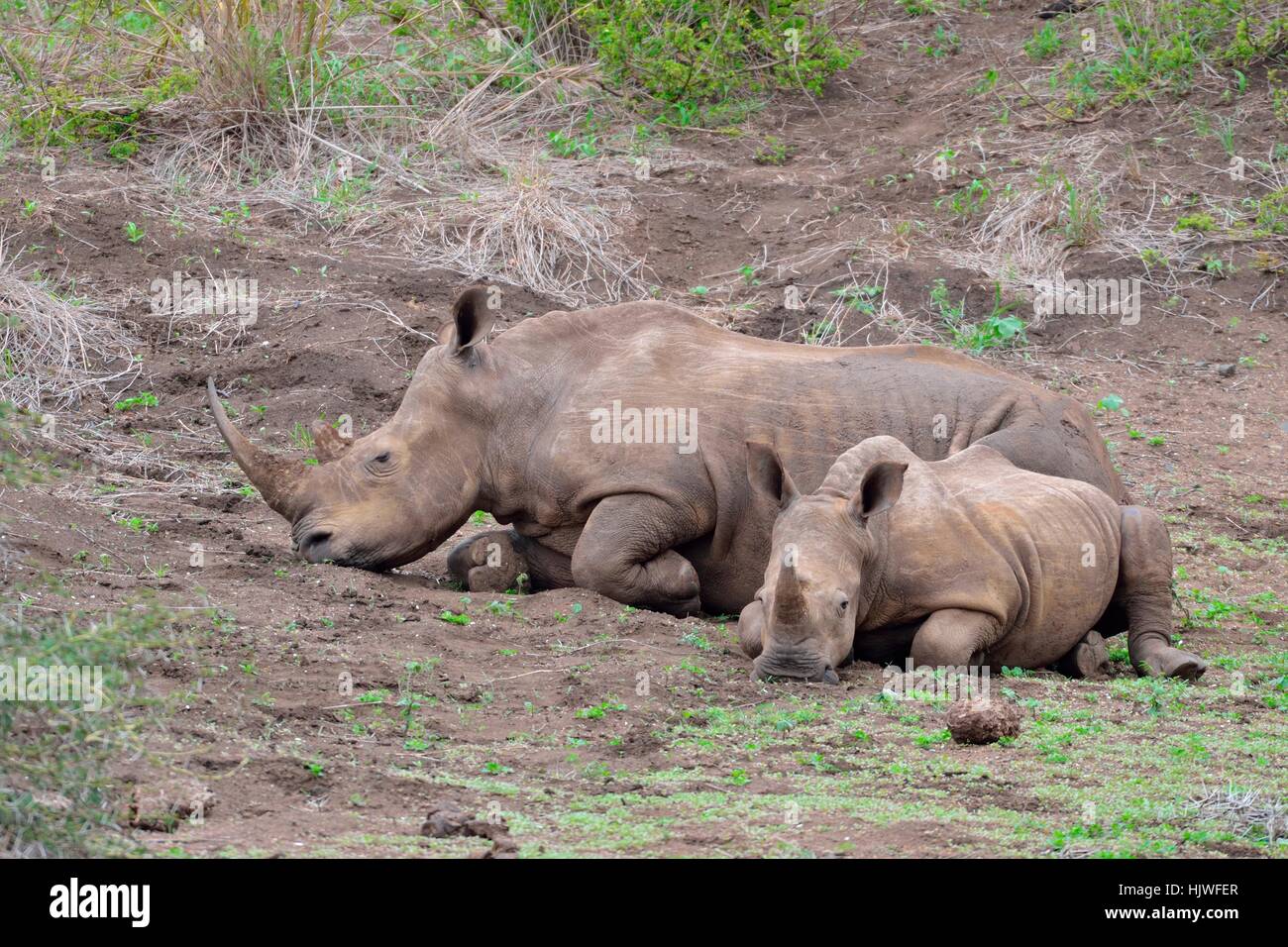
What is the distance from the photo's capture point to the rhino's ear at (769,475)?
24.8 feet

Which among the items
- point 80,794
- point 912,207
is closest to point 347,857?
point 80,794

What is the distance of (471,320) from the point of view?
8.79 m

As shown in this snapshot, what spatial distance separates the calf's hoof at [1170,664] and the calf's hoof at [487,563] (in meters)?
2.88

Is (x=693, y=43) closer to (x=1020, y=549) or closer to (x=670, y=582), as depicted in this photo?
(x=670, y=582)

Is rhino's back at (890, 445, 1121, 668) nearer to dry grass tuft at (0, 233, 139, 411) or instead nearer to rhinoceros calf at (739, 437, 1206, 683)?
rhinoceros calf at (739, 437, 1206, 683)

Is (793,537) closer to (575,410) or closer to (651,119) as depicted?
(575,410)

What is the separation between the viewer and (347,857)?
4.66 metres

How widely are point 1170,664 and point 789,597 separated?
5.95 feet

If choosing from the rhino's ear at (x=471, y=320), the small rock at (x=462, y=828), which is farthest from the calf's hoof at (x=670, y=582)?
the small rock at (x=462, y=828)

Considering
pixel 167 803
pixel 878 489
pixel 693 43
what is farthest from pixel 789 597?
pixel 693 43

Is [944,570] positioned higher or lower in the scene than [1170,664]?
higher

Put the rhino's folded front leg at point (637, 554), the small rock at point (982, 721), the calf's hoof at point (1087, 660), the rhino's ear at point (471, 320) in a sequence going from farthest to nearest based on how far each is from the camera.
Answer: the rhino's ear at point (471, 320) < the rhino's folded front leg at point (637, 554) < the calf's hoof at point (1087, 660) < the small rock at point (982, 721)

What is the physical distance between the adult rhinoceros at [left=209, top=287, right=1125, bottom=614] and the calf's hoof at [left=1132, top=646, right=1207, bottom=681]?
3.54 feet

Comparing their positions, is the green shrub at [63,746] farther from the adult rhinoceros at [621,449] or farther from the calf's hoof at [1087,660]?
the calf's hoof at [1087,660]
